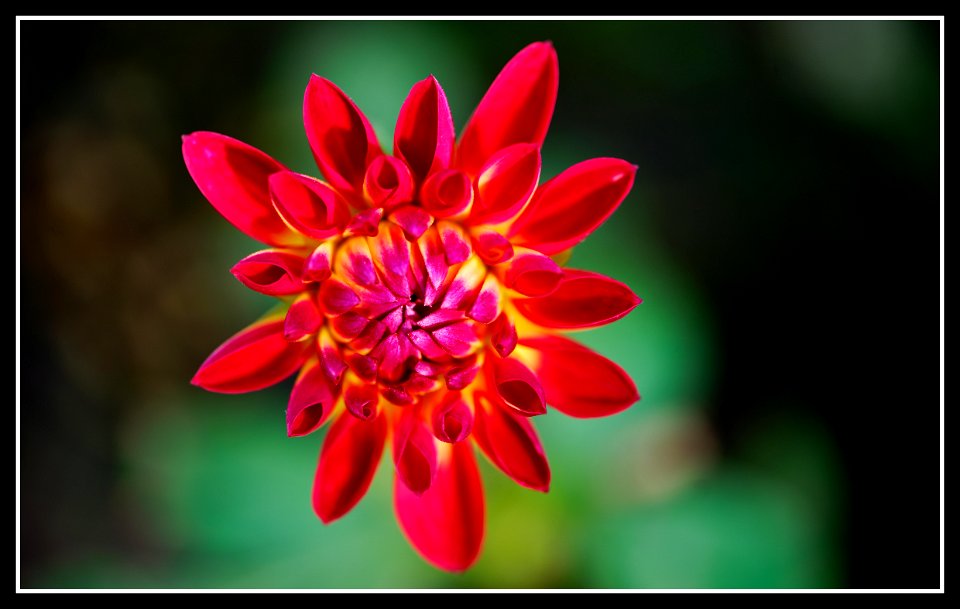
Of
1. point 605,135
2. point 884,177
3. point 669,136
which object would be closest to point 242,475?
point 605,135

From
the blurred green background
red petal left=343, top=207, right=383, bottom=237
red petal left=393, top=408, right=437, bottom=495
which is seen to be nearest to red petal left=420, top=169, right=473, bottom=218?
red petal left=343, top=207, right=383, bottom=237

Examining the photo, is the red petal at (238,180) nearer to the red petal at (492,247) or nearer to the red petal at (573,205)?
the red petal at (492,247)

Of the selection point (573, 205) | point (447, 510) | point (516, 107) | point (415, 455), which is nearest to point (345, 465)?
point (415, 455)

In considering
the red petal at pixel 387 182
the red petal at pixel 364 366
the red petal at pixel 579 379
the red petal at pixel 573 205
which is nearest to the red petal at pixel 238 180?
the red petal at pixel 387 182

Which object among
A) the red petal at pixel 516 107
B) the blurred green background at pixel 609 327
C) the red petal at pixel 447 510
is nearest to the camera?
the red petal at pixel 516 107

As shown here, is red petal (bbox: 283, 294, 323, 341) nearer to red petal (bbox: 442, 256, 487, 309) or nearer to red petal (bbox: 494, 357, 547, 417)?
red petal (bbox: 442, 256, 487, 309)

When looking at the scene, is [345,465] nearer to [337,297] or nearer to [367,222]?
[337,297]
